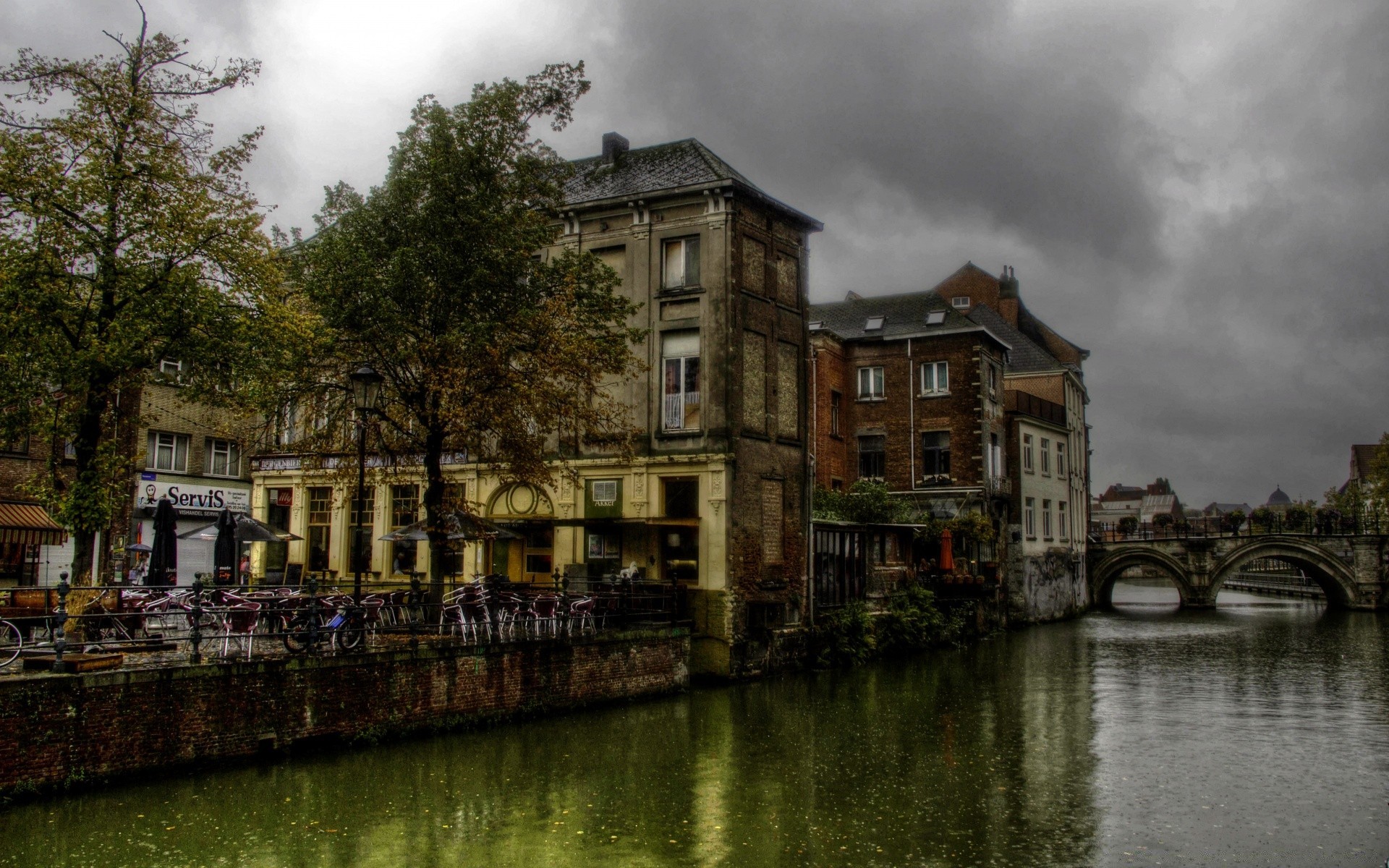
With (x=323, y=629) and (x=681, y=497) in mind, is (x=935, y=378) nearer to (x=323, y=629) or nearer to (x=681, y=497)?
(x=681, y=497)

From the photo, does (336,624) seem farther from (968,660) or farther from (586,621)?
(968,660)

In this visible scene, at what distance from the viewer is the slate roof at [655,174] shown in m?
24.9

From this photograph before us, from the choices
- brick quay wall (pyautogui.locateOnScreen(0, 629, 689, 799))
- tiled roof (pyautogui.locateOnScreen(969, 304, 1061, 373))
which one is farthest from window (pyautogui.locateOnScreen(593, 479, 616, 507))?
tiled roof (pyautogui.locateOnScreen(969, 304, 1061, 373))

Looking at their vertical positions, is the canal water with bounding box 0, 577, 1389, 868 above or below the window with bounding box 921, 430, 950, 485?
below

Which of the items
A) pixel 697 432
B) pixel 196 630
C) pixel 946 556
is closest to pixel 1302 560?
pixel 946 556

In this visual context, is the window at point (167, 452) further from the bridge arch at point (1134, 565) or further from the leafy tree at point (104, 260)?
the bridge arch at point (1134, 565)

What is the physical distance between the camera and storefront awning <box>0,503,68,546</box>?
24.7 metres

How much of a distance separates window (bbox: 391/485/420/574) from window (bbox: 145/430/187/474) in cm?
898

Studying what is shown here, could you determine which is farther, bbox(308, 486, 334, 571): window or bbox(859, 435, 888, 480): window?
bbox(859, 435, 888, 480): window

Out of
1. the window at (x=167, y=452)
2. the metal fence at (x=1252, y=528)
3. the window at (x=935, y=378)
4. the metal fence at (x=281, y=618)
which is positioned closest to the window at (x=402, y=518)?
the metal fence at (x=281, y=618)

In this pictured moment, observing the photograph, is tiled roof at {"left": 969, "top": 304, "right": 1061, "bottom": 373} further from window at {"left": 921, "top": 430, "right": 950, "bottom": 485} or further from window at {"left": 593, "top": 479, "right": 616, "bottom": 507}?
window at {"left": 593, "top": 479, "right": 616, "bottom": 507}

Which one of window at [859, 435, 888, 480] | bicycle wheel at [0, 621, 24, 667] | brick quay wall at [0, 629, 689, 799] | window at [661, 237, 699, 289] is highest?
window at [661, 237, 699, 289]

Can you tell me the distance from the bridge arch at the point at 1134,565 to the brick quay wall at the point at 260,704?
41.2 metres

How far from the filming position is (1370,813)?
11.5 meters
